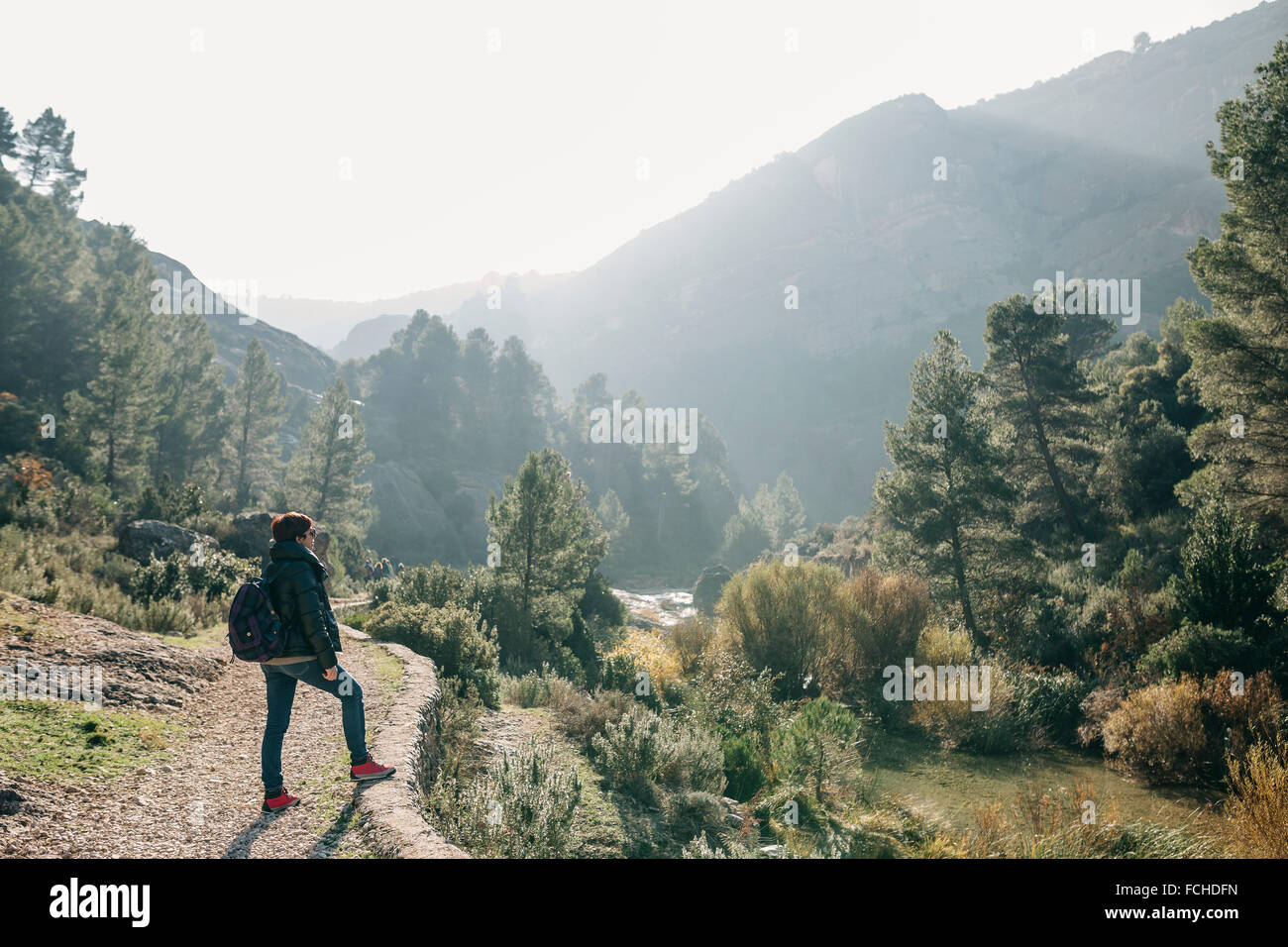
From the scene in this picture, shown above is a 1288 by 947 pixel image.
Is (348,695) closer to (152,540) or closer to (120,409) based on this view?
(152,540)

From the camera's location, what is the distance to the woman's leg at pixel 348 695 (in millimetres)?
5188

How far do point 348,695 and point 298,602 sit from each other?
1071 mm

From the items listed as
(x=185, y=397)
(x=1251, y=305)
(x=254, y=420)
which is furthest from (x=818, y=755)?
(x=254, y=420)

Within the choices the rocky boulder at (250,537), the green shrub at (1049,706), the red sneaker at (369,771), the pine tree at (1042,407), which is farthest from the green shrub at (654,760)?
the pine tree at (1042,407)

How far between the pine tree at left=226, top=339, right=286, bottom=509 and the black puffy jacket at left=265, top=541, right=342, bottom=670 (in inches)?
1975

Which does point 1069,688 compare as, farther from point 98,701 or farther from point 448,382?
point 448,382

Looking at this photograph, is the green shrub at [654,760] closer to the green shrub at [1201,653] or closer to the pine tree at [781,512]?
the green shrub at [1201,653]

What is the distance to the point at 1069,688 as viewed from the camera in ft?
45.1

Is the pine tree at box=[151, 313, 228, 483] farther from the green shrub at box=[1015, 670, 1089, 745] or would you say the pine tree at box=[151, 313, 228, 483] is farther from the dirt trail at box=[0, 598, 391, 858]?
the green shrub at box=[1015, 670, 1089, 745]

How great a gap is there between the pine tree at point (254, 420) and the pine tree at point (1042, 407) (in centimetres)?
5015

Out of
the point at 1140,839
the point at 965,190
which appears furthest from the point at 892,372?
the point at 1140,839

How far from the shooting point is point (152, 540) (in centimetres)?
1614
